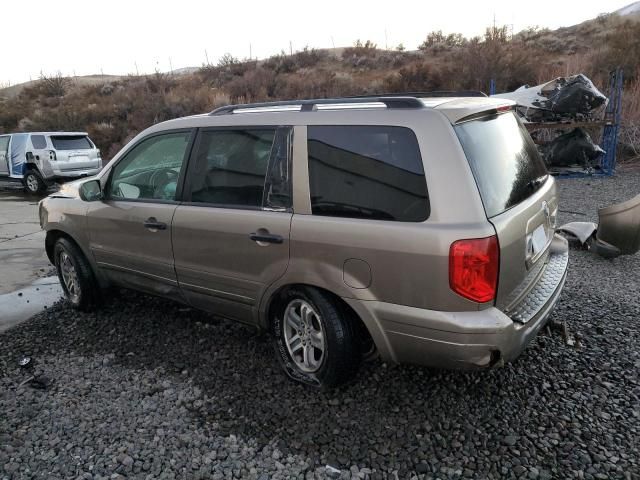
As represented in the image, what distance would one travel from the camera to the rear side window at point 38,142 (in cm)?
1352

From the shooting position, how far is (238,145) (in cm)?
333

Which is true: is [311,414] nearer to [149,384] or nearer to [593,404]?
[149,384]

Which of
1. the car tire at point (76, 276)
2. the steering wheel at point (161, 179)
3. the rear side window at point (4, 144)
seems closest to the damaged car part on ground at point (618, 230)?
the steering wheel at point (161, 179)

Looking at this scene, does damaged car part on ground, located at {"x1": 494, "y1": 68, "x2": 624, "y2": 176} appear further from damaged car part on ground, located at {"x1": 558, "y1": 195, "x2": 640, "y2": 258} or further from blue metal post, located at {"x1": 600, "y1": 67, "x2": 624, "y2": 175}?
damaged car part on ground, located at {"x1": 558, "y1": 195, "x2": 640, "y2": 258}

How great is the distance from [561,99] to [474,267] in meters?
9.69

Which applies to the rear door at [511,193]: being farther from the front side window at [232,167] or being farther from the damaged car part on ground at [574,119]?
the damaged car part on ground at [574,119]

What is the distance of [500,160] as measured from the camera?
2.81 m

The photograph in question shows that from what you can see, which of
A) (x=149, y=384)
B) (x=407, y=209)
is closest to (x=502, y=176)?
(x=407, y=209)

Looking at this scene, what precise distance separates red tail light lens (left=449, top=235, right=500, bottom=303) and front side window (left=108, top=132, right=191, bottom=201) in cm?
217

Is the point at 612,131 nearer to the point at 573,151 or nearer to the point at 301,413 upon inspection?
the point at 573,151

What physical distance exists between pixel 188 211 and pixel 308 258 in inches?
43.4

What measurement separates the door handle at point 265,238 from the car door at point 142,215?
84 cm

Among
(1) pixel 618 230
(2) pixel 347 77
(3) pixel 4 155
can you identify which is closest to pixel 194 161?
(1) pixel 618 230


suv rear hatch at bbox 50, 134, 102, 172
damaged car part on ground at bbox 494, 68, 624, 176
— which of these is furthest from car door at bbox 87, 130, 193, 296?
suv rear hatch at bbox 50, 134, 102, 172
